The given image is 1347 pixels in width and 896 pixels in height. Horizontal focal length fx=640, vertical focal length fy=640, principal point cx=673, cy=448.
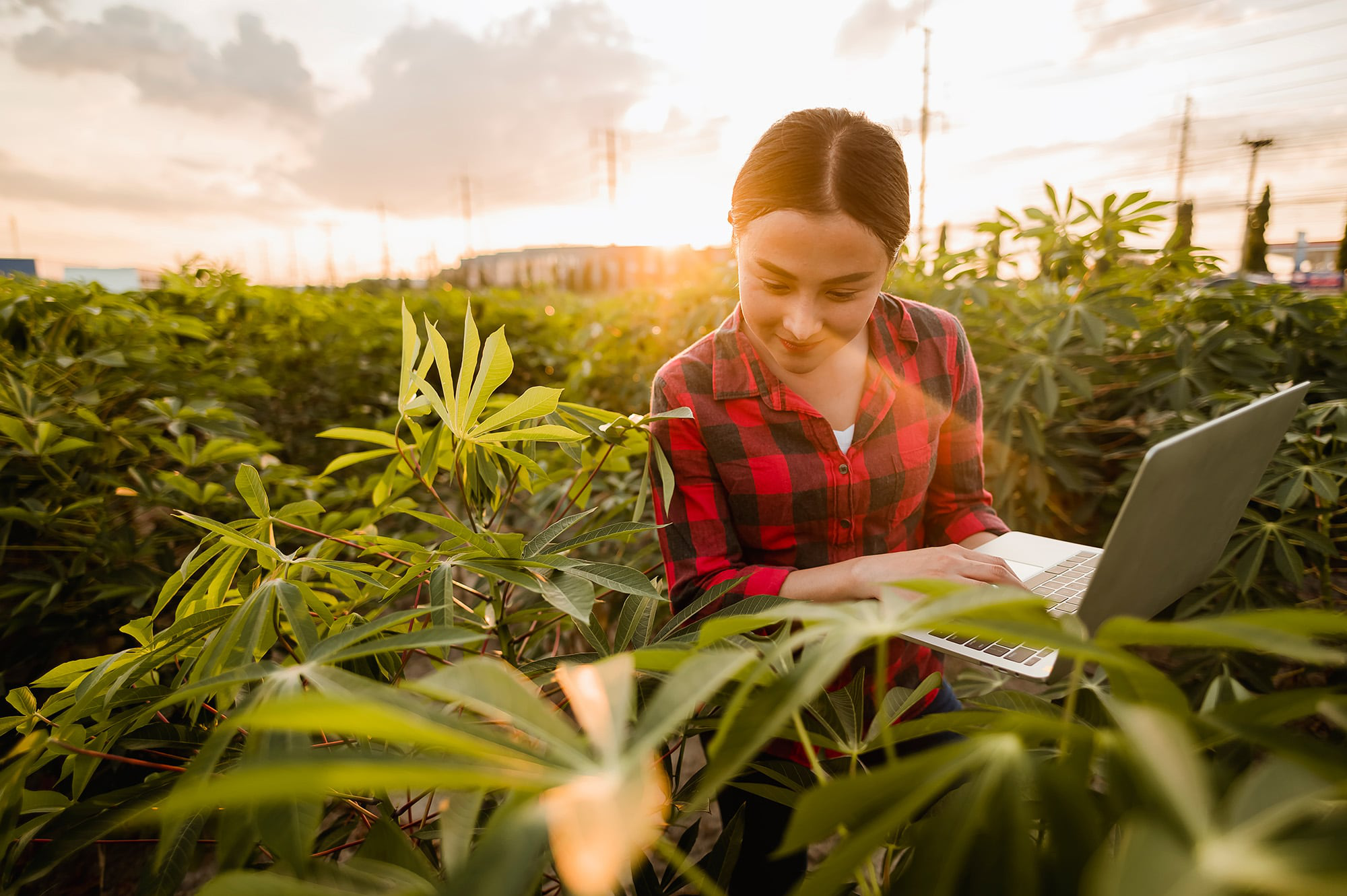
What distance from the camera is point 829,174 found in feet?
3.20

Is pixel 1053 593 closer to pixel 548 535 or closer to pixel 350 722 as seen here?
pixel 548 535

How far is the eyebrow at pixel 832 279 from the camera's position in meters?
0.98

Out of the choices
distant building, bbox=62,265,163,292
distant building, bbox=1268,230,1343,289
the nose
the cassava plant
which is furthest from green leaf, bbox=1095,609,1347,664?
distant building, bbox=1268,230,1343,289

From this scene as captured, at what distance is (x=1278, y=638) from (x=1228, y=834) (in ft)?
0.36

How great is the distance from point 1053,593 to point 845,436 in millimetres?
419

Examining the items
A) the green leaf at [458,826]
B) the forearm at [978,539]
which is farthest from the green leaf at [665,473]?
the forearm at [978,539]

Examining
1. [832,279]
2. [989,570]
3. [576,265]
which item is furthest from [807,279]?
[576,265]

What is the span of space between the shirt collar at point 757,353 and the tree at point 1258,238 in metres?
31.1

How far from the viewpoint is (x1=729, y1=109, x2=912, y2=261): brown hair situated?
97cm

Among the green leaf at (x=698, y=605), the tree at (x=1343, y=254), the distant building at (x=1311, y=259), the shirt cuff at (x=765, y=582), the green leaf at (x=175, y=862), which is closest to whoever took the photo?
the green leaf at (x=175, y=862)

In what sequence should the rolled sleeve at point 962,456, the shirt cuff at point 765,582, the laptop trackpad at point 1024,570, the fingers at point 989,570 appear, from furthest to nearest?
1. the rolled sleeve at point 962,456
2. the laptop trackpad at point 1024,570
3. the shirt cuff at point 765,582
4. the fingers at point 989,570

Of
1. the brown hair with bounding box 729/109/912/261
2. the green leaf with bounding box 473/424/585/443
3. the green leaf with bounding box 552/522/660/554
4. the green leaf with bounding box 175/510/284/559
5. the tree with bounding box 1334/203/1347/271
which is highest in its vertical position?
the tree with bounding box 1334/203/1347/271

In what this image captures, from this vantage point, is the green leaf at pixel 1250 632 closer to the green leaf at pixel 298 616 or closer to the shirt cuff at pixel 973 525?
the green leaf at pixel 298 616

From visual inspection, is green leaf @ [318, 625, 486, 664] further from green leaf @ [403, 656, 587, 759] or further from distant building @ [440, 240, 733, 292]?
distant building @ [440, 240, 733, 292]
